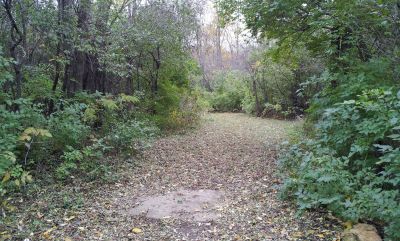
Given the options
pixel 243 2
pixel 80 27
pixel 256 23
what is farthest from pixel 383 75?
pixel 80 27

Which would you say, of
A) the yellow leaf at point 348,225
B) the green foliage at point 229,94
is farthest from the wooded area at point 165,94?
the green foliage at point 229,94

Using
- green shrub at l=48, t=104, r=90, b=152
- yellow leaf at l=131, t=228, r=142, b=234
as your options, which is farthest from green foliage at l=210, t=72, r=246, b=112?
yellow leaf at l=131, t=228, r=142, b=234

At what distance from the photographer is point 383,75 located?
4.53m

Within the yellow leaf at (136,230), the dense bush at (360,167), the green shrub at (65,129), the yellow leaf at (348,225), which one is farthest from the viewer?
the green shrub at (65,129)

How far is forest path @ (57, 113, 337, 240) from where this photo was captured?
3.71 m

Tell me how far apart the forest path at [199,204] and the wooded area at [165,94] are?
11.8 inches

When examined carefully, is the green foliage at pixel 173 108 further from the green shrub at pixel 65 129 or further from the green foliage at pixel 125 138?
the green shrub at pixel 65 129

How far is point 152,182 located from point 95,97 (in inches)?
109

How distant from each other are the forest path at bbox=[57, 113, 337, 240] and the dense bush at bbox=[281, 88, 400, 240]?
1.04ft

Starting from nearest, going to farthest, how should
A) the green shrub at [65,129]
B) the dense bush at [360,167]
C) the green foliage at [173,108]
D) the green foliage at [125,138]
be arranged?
1. the dense bush at [360,167]
2. the green shrub at [65,129]
3. the green foliage at [125,138]
4. the green foliage at [173,108]

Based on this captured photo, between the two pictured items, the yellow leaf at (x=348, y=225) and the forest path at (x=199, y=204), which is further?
the forest path at (x=199, y=204)

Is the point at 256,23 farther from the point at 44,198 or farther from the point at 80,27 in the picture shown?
the point at 44,198

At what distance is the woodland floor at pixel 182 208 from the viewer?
3.70 metres

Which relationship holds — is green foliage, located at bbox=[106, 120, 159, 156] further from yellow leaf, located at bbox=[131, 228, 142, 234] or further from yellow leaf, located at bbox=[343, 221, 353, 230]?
yellow leaf, located at bbox=[343, 221, 353, 230]
